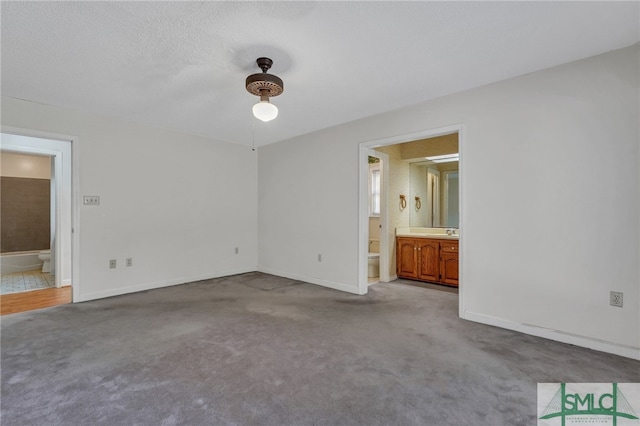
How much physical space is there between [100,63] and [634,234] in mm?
4543

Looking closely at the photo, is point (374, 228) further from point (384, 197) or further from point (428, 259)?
point (428, 259)

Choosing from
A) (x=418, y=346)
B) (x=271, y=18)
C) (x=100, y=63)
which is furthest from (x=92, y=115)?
(x=418, y=346)

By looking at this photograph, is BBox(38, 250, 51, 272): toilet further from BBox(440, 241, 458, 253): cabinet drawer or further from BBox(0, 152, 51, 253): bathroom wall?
BBox(440, 241, 458, 253): cabinet drawer

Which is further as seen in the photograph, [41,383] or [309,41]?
[309,41]

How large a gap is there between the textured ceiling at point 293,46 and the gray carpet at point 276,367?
2.40 meters

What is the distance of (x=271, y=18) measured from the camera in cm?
198

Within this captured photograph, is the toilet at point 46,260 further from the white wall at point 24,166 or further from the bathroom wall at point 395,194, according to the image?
the bathroom wall at point 395,194

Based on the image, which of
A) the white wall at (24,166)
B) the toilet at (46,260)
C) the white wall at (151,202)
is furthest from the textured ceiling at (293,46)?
the white wall at (24,166)

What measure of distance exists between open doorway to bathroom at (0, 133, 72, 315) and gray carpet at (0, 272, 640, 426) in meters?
1.25

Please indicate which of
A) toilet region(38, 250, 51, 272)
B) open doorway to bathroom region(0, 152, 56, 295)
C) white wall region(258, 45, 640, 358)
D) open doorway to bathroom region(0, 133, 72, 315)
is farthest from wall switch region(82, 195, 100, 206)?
white wall region(258, 45, 640, 358)

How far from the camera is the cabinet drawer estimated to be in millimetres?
4508

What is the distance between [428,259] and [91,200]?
15.9ft

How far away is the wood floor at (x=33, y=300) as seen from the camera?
3.54 m

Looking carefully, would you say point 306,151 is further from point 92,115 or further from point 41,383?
point 41,383
